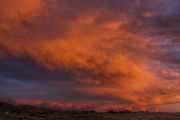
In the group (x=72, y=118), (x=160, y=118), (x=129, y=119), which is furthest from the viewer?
(x=160, y=118)

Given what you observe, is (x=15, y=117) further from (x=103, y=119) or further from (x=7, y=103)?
(x=103, y=119)

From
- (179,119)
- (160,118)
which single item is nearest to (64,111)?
(160,118)

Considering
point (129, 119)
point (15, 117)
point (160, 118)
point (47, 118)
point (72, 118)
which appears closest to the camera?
point (15, 117)

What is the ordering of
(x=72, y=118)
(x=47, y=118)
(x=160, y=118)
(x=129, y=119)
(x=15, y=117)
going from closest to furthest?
(x=15, y=117) < (x=47, y=118) < (x=72, y=118) < (x=129, y=119) < (x=160, y=118)

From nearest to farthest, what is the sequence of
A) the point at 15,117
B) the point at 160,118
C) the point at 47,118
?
the point at 15,117 → the point at 47,118 → the point at 160,118

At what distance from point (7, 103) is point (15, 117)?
4.53m

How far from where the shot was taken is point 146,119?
89.4ft

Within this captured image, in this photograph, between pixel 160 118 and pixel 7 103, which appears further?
pixel 160 118

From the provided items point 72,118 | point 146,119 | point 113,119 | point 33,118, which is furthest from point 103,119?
point 33,118

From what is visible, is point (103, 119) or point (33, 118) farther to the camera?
point (103, 119)

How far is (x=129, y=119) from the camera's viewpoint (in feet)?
86.7

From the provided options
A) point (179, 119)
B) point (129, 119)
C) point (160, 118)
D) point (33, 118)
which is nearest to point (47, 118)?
point (33, 118)

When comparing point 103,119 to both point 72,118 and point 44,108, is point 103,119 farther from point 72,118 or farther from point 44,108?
point 44,108

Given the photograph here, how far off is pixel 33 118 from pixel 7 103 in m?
4.27
